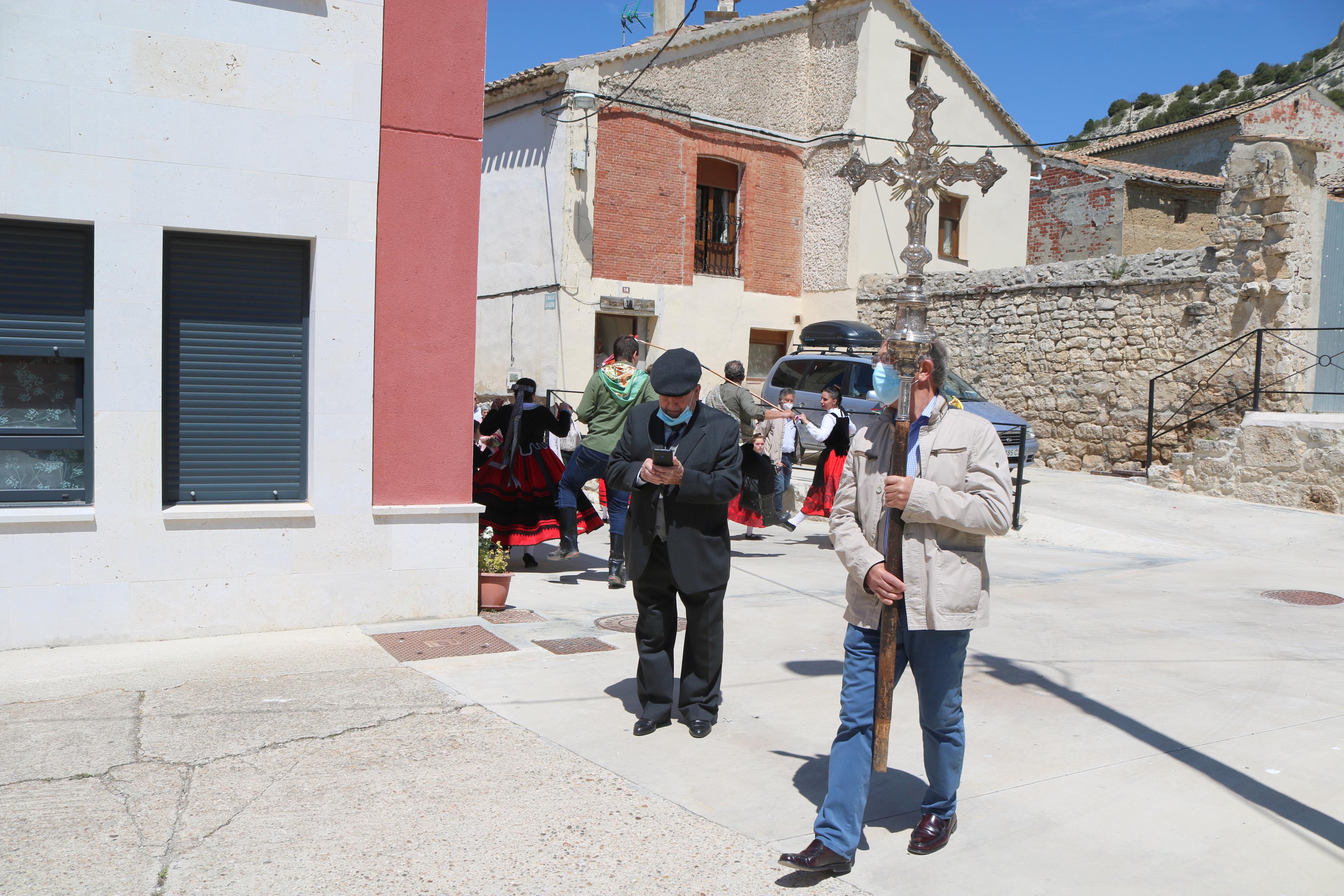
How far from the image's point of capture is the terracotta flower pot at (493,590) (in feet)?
23.0

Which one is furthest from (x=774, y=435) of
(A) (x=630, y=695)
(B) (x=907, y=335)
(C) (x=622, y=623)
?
(B) (x=907, y=335)

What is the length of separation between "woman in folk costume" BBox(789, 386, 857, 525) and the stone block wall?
640 cm

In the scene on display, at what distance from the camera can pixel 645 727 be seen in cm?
479

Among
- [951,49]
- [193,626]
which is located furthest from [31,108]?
[951,49]

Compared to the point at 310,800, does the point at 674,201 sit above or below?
above

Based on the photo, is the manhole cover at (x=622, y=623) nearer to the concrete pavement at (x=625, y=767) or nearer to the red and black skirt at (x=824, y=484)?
the concrete pavement at (x=625, y=767)

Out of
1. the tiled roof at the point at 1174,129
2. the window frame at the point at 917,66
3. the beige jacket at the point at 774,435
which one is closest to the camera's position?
the beige jacket at the point at 774,435

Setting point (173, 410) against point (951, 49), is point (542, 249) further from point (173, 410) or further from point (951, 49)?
point (173, 410)

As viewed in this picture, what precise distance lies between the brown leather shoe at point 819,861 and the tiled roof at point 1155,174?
2426cm

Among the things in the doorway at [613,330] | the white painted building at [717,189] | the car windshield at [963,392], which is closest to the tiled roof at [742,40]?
the white painted building at [717,189]

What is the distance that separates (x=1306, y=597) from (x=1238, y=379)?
747 cm

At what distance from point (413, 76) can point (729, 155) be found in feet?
48.5

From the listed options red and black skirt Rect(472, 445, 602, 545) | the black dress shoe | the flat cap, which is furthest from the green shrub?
the flat cap

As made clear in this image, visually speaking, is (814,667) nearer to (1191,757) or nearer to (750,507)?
(1191,757)
